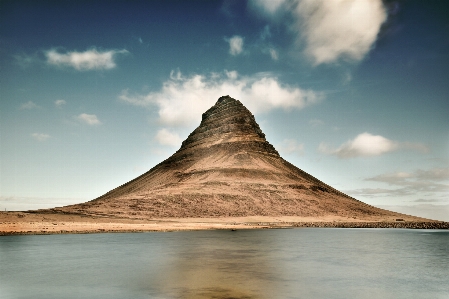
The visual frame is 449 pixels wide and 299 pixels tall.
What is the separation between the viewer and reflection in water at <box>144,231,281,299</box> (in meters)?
16.5

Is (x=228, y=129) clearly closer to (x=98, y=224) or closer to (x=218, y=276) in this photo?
(x=98, y=224)

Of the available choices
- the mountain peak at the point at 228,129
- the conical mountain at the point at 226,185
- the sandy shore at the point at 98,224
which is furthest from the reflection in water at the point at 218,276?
the mountain peak at the point at 228,129

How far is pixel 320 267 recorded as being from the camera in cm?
2567

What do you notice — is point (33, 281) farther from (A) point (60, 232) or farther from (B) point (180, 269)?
(A) point (60, 232)

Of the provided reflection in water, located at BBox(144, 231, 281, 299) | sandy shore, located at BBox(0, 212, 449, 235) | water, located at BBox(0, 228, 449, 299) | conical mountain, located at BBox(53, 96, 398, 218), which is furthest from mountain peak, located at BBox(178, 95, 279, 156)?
reflection in water, located at BBox(144, 231, 281, 299)

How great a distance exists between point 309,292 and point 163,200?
9541 centimetres

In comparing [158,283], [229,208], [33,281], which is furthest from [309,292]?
[229,208]

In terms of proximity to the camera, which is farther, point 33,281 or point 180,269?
point 180,269

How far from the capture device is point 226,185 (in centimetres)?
12600

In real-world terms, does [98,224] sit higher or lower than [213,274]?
higher

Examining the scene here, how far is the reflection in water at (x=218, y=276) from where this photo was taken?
54.1ft

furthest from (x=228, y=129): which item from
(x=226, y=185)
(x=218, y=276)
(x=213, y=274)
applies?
(x=218, y=276)

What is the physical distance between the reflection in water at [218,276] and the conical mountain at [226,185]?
223ft

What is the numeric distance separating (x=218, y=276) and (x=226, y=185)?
346 ft
